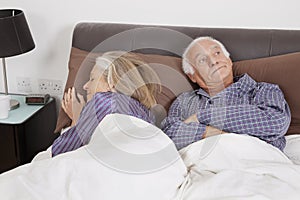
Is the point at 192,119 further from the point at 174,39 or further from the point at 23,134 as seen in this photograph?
the point at 23,134

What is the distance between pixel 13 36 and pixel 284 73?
1221 millimetres

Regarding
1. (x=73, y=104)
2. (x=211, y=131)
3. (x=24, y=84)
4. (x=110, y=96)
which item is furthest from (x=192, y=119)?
(x=24, y=84)

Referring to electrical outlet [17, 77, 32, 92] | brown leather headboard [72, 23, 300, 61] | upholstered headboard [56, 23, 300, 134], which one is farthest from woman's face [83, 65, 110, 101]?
electrical outlet [17, 77, 32, 92]

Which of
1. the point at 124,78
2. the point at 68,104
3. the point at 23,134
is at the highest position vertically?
the point at 124,78

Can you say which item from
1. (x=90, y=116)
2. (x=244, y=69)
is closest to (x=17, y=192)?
(x=90, y=116)

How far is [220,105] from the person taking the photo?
1842 mm

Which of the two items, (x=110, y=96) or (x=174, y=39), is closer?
(x=110, y=96)

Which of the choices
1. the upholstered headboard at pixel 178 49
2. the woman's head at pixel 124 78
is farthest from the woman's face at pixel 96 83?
the upholstered headboard at pixel 178 49

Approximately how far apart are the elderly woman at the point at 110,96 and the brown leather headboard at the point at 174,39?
167 mm

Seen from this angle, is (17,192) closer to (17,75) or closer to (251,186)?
(251,186)

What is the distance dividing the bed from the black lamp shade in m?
0.26

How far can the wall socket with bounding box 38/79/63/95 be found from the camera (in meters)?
2.43

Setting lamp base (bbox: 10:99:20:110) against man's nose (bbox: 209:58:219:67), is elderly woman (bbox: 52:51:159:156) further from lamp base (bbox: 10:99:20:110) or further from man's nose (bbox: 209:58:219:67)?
lamp base (bbox: 10:99:20:110)

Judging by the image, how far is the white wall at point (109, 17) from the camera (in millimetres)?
2045
